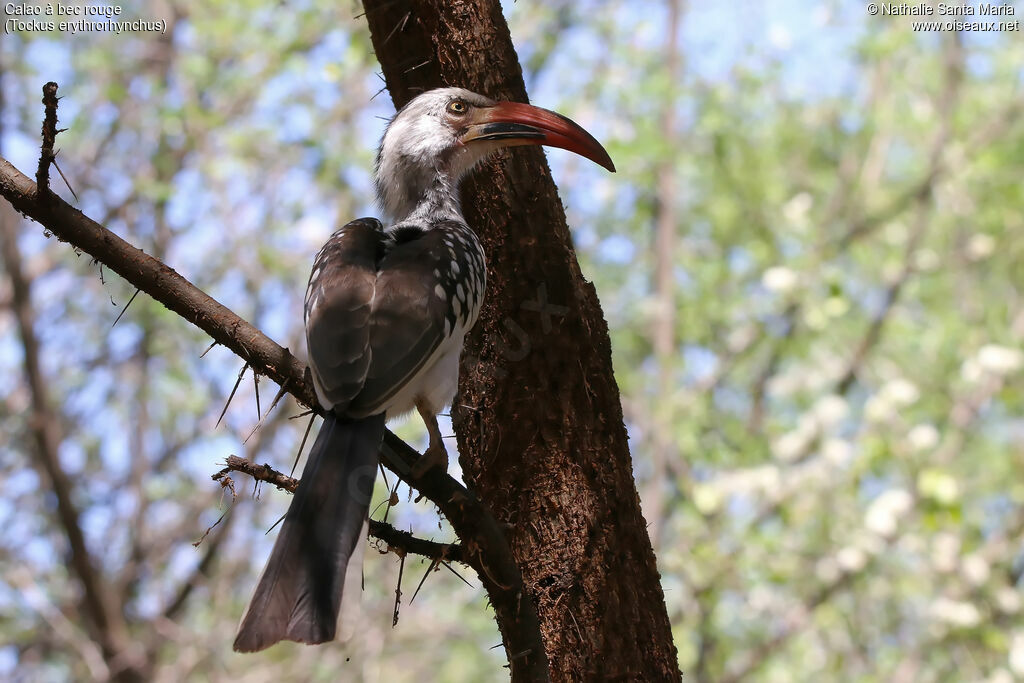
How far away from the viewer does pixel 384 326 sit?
237 centimetres

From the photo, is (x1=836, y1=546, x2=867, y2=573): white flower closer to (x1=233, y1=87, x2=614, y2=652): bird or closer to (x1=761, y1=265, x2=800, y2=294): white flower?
(x1=761, y1=265, x2=800, y2=294): white flower

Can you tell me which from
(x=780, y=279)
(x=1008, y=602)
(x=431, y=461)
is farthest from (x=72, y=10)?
(x=1008, y=602)

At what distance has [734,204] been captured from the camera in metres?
9.45

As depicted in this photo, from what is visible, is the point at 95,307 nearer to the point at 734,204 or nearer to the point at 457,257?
the point at 734,204

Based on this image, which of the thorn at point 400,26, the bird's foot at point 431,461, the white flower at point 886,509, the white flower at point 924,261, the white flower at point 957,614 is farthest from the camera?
the white flower at point 924,261

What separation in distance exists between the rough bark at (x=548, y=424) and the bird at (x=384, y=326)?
12 cm

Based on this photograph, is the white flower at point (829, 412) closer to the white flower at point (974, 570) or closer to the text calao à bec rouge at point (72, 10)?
the white flower at point (974, 570)

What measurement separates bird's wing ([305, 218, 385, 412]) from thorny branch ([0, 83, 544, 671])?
3.2 inches

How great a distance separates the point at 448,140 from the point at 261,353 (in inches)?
51.9

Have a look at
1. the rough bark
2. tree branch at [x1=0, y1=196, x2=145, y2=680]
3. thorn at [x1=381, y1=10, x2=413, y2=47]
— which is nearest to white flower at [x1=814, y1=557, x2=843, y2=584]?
tree branch at [x1=0, y1=196, x2=145, y2=680]

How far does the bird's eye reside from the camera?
308 centimetres

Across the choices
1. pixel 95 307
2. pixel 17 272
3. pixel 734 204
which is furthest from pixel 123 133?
pixel 734 204

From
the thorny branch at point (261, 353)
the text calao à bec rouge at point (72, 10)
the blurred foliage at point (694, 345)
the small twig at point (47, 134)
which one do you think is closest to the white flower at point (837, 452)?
the blurred foliage at point (694, 345)

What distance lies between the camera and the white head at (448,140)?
302 centimetres
